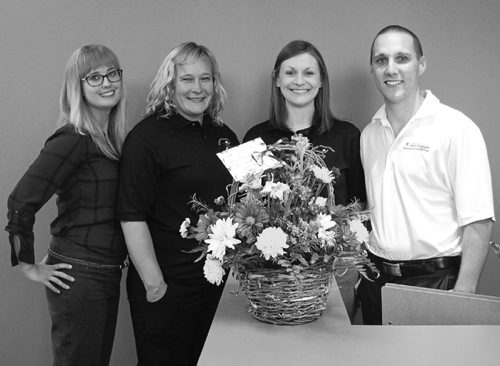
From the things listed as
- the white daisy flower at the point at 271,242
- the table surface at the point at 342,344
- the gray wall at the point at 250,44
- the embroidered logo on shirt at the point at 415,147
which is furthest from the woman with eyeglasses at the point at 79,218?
the embroidered logo on shirt at the point at 415,147

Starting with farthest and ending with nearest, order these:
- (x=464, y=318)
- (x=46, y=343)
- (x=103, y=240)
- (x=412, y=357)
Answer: (x=46, y=343) → (x=103, y=240) → (x=464, y=318) → (x=412, y=357)

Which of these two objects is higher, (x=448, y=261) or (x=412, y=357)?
(x=412, y=357)

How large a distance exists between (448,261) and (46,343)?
2.16 m

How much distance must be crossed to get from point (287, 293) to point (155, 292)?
2.94ft

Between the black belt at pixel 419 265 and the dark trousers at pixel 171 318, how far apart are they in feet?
2.49

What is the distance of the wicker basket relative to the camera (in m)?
1.48

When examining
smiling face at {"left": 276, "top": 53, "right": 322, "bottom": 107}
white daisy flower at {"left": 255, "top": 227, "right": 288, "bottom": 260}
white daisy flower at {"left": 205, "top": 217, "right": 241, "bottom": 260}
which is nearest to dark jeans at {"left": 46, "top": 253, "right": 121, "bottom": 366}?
white daisy flower at {"left": 205, "top": 217, "right": 241, "bottom": 260}

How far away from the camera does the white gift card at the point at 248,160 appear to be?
5.20ft

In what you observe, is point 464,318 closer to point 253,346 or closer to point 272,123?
point 253,346

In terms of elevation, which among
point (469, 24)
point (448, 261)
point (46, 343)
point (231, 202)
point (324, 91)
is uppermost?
point (469, 24)

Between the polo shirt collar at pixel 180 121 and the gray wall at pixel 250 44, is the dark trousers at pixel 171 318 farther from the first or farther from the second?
the gray wall at pixel 250 44

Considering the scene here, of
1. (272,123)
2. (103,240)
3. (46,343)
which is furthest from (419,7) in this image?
(46,343)

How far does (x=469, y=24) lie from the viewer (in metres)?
2.73

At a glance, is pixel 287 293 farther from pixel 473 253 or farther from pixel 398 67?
pixel 398 67
